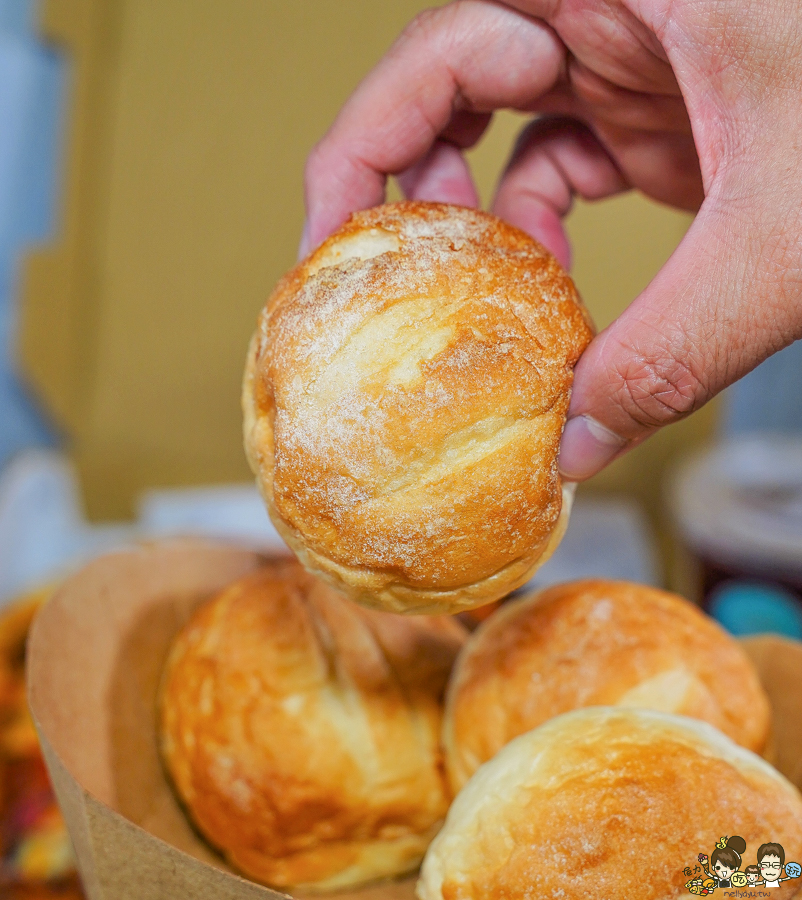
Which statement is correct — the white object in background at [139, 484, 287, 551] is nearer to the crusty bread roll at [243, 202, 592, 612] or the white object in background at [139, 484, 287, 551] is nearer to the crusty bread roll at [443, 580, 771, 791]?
the crusty bread roll at [443, 580, 771, 791]

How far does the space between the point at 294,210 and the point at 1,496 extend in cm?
141

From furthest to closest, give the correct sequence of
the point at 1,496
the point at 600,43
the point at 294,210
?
the point at 294,210
the point at 1,496
the point at 600,43

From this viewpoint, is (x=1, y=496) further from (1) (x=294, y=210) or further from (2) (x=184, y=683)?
(2) (x=184, y=683)

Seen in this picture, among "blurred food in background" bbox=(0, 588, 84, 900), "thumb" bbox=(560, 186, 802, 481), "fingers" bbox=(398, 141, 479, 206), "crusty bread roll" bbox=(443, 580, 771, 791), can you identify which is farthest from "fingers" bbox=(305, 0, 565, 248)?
"blurred food in background" bbox=(0, 588, 84, 900)

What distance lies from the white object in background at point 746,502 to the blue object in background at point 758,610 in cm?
9

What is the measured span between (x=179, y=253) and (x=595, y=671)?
245 cm

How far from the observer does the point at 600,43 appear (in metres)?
1.18

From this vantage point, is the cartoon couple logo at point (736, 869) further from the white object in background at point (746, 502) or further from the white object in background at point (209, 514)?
the white object in background at point (209, 514)

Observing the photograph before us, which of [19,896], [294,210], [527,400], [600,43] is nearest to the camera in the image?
[527,400]

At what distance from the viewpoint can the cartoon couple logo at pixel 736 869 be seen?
83 centimetres

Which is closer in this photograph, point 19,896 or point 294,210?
point 19,896

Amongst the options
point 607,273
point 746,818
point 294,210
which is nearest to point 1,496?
point 294,210

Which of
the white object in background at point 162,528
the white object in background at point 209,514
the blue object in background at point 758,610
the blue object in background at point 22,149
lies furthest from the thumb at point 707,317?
the blue object in background at point 22,149

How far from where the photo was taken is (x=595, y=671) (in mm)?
1136
